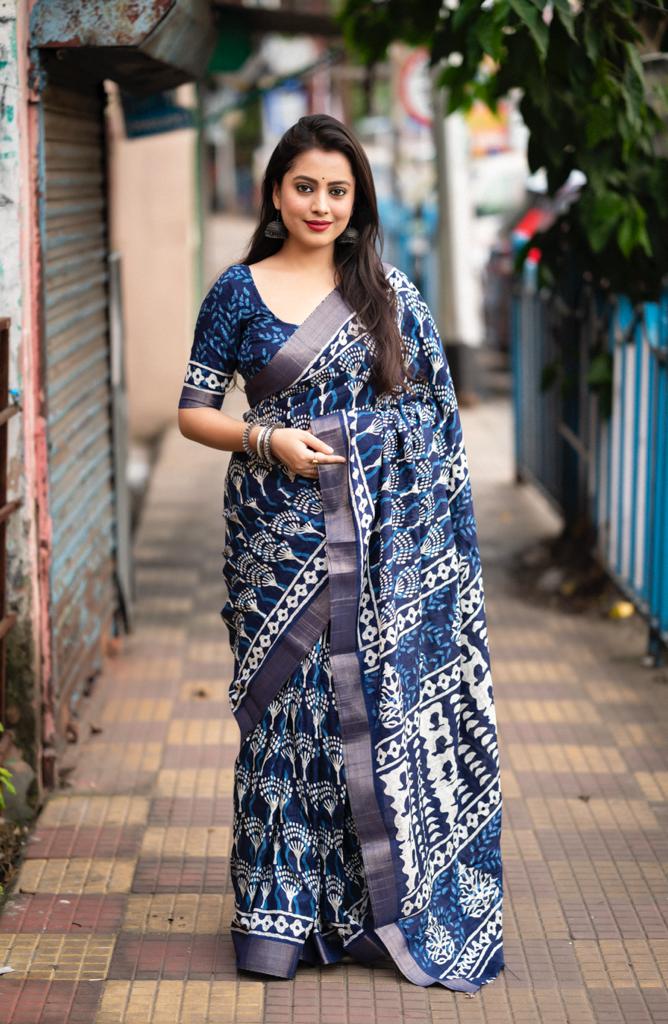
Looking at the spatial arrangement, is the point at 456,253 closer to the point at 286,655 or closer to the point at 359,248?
the point at 359,248

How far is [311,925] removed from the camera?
3256mm

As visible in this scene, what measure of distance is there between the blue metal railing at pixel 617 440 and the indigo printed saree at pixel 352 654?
7.75 ft

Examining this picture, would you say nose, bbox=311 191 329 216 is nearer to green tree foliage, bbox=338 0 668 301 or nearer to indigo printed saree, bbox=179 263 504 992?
indigo printed saree, bbox=179 263 504 992

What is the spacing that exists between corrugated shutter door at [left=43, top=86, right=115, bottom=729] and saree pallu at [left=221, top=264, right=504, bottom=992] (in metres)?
1.31

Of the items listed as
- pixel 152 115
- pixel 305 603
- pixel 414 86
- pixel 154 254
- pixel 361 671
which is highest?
pixel 414 86

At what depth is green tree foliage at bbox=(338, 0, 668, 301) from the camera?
477 cm

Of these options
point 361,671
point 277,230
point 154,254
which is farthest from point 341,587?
point 154,254

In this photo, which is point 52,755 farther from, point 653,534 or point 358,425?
point 653,534

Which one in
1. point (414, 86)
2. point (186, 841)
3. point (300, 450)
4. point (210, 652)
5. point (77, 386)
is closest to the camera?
point (300, 450)

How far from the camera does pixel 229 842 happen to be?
4082mm

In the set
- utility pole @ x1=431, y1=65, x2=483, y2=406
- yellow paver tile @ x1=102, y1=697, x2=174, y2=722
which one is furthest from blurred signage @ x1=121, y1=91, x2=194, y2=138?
utility pole @ x1=431, y1=65, x2=483, y2=406

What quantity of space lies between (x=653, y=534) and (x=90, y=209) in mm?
2468

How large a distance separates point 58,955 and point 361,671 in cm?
Answer: 103

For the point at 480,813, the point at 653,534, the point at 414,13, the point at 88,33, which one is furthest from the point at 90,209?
the point at 480,813
